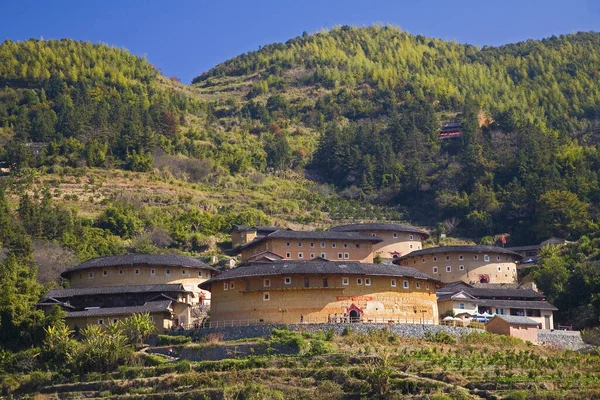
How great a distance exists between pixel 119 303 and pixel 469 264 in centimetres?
3075

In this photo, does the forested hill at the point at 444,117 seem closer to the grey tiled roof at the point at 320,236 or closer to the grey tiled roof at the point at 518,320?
the grey tiled roof at the point at 320,236

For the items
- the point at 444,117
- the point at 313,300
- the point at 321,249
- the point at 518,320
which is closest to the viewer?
the point at 313,300

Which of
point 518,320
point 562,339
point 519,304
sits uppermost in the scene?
point 519,304

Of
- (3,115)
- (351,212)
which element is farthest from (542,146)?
(3,115)

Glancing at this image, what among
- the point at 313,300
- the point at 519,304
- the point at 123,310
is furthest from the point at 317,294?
the point at 519,304

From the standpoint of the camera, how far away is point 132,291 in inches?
2318

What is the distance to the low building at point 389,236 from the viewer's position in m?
80.3

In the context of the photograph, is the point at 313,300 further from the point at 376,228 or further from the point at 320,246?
the point at 376,228

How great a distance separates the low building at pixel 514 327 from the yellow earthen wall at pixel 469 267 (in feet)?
58.2

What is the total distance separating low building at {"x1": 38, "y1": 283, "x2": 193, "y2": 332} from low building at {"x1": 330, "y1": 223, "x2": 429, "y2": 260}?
2413cm

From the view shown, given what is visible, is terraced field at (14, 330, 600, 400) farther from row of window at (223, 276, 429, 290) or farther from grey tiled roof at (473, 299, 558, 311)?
grey tiled roof at (473, 299, 558, 311)

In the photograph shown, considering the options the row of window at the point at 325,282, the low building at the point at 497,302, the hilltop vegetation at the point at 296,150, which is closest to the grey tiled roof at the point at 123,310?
the row of window at the point at 325,282

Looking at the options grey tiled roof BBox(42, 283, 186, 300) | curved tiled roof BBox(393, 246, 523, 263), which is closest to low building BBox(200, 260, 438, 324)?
grey tiled roof BBox(42, 283, 186, 300)

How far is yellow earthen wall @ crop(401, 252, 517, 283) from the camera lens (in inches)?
2968
